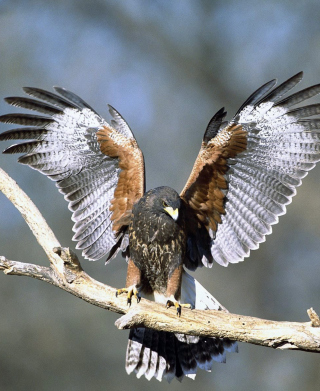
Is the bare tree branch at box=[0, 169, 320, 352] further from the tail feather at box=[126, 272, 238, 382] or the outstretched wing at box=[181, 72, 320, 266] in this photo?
the outstretched wing at box=[181, 72, 320, 266]

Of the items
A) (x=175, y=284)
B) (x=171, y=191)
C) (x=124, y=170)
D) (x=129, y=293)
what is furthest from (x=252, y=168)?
(x=129, y=293)

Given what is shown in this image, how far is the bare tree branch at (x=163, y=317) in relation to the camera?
3680 mm

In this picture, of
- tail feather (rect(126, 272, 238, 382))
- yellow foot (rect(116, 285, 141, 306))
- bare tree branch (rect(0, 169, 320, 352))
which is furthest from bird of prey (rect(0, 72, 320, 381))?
bare tree branch (rect(0, 169, 320, 352))

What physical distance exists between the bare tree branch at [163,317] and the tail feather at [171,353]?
4.13 feet

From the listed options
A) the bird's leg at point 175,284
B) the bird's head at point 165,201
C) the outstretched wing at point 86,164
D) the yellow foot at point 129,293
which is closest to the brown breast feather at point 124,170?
the outstretched wing at point 86,164

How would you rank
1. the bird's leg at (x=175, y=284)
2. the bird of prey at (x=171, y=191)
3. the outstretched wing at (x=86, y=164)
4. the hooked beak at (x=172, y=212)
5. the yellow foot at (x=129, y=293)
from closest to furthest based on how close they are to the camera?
the yellow foot at (x=129, y=293)
the hooked beak at (x=172, y=212)
the bird's leg at (x=175, y=284)
the bird of prey at (x=171, y=191)
the outstretched wing at (x=86, y=164)

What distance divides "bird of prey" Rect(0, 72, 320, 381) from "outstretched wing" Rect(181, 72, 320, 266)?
0.04 feet

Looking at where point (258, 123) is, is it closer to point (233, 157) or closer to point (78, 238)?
point (233, 157)

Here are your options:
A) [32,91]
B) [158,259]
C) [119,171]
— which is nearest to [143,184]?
[119,171]

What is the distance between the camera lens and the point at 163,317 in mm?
3941

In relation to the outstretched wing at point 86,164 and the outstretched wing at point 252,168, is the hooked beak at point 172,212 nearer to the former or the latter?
the outstretched wing at point 252,168

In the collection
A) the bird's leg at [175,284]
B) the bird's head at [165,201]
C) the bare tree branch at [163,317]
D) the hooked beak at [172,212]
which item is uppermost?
the bird's head at [165,201]

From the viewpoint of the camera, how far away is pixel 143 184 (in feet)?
17.1

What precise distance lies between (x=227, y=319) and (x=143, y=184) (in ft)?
6.16
